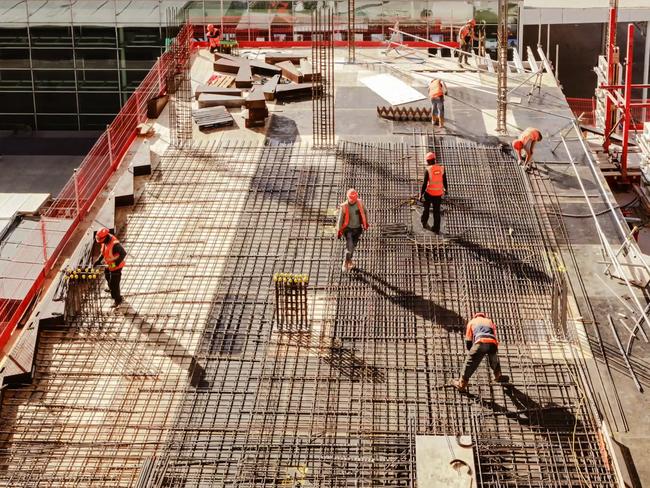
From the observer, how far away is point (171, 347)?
60.3 ft

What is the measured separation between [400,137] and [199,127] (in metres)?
5.68

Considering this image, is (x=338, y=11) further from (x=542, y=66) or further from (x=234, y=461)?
(x=234, y=461)

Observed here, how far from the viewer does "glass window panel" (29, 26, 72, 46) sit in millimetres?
42906

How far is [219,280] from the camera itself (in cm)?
2053

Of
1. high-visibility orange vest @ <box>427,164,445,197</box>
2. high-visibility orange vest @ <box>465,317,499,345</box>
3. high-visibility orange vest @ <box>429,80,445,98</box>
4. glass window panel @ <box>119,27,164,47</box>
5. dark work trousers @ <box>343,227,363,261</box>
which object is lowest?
high-visibility orange vest @ <box>465,317,499,345</box>

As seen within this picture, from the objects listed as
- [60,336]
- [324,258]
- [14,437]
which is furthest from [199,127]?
[14,437]

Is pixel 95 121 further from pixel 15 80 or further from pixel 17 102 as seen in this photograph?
pixel 15 80

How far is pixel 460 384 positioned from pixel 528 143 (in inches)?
384

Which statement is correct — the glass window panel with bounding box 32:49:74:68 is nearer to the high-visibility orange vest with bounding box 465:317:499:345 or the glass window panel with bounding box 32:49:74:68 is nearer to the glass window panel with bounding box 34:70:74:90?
the glass window panel with bounding box 34:70:74:90

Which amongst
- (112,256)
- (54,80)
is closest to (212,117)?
(112,256)

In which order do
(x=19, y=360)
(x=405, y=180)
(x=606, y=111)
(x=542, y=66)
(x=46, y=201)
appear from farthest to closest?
(x=46, y=201) → (x=542, y=66) → (x=606, y=111) → (x=405, y=180) → (x=19, y=360)

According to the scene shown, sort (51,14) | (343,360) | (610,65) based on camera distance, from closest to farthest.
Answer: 1. (343,360)
2. (610,65)
3. (51,14)

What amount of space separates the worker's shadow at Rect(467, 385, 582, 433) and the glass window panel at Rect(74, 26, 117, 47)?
30990 mm

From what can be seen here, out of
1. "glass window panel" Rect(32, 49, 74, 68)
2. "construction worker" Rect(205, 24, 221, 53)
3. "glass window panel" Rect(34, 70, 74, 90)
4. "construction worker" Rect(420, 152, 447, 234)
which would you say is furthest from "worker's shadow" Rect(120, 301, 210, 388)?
"glass window panel" Rect(34, 70, 74, 90)
